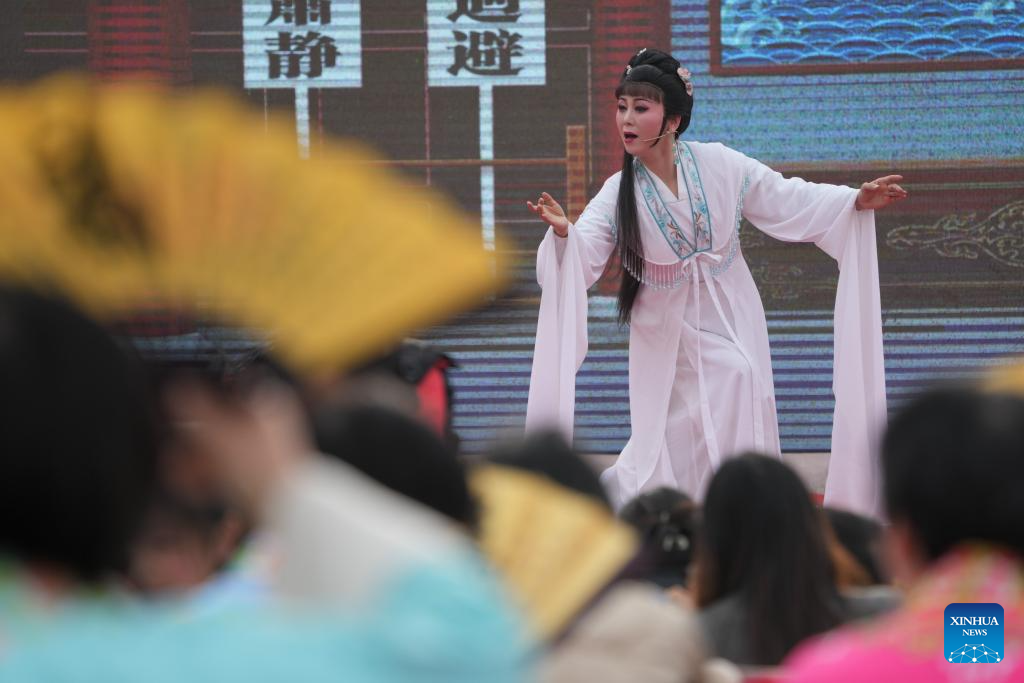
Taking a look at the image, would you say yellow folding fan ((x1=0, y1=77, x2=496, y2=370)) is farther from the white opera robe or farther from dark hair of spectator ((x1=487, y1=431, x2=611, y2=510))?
the white opera robe

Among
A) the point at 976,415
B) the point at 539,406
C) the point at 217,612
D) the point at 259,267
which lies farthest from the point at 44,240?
the point at 539,406

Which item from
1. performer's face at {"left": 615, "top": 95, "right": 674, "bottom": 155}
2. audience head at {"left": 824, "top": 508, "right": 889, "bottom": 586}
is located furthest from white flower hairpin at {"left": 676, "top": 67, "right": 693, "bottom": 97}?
audience head at {"left": 824, "top": 508, "right": 889, "bottom": 586}

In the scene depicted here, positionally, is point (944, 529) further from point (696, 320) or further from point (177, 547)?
point (696, 320)

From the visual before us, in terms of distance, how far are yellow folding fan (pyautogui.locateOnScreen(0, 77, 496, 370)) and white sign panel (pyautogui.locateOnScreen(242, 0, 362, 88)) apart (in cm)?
548

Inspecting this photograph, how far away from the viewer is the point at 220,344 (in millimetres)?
1320

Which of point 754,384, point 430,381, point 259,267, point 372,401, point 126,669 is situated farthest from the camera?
point 754,384

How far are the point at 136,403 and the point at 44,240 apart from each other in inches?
11.2

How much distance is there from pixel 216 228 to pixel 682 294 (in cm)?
431

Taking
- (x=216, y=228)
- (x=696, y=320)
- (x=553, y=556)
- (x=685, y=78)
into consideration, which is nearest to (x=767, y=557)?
(x=553, y=556)

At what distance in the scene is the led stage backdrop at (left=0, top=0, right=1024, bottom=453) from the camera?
6.52 metres

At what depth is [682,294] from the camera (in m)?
5.39

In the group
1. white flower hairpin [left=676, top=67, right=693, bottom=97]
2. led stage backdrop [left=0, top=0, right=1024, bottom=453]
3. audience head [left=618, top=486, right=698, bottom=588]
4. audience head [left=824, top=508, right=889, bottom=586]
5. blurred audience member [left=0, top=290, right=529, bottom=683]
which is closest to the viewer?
blurred audience member [left=0, top=290, right=529, bottom=683]

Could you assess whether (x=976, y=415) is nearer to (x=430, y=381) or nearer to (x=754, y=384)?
(x=430, y=381)

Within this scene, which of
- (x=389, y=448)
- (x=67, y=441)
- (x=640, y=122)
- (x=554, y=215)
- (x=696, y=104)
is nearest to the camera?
(x=67, y=441)
